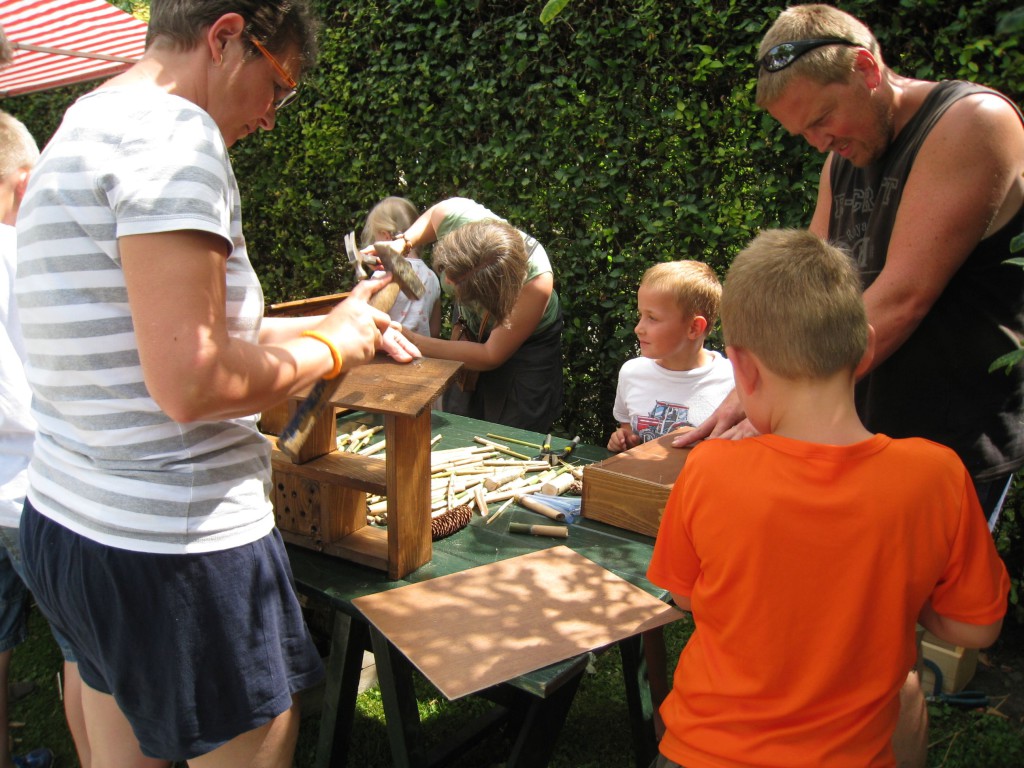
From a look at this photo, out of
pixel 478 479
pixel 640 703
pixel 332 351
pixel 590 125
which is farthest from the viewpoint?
pixel 590 125

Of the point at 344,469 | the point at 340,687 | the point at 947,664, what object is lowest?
the point at 947,664

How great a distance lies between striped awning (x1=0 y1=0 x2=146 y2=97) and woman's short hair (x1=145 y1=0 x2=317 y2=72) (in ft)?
16.1

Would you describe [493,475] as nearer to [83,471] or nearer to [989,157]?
[83,471]

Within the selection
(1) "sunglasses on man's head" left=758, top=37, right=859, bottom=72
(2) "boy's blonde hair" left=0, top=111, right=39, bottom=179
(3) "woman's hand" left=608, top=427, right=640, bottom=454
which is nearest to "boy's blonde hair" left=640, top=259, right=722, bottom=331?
(3) "woman's hand" left=608, top=427, right=640, bottom=454

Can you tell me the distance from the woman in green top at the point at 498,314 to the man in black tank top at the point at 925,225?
1.58 metres

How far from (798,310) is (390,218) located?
3887mm

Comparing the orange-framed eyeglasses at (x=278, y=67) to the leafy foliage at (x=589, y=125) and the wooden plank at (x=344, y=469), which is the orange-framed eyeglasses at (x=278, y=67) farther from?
the leafy foliage at (x=589, y=125)

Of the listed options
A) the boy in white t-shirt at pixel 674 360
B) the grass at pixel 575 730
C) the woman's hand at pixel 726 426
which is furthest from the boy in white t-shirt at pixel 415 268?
the woman's hand at pixel 726 426

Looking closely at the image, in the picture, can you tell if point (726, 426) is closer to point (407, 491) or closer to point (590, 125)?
point (407, 491)

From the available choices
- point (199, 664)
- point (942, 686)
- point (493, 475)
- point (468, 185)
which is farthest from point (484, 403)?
point (199, 664)

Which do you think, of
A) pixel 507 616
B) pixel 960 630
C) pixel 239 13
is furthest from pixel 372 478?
pixel 960 630

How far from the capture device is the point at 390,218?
505 centimetres

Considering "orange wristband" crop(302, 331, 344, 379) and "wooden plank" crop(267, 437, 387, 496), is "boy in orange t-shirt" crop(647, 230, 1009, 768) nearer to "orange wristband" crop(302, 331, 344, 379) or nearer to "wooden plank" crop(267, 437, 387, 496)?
"orange wristband" crop(302, 331, 344, 379)

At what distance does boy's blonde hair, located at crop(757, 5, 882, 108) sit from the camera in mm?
2207
